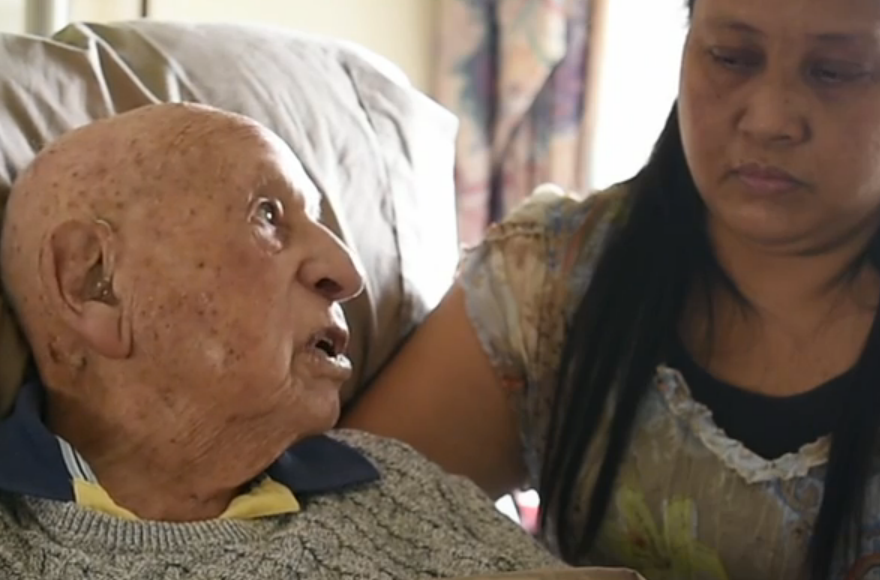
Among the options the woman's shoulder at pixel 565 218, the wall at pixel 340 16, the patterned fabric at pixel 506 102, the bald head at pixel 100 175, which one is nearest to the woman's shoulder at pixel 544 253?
the woman's shoulder at pixel 565 218

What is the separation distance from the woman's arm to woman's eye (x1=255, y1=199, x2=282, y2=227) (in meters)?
0.31

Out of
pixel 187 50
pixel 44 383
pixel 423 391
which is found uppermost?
pixel 187 50

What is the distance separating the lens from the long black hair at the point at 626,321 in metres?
1.30

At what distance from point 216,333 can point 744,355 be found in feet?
1.73

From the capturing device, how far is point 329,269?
1091 mm

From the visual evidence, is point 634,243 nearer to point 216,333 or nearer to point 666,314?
point 666,314

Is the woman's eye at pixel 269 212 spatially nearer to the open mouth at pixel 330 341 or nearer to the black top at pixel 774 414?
the open mouth at pixel 330 341

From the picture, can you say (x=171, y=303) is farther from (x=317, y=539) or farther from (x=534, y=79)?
(x=534, y=79)

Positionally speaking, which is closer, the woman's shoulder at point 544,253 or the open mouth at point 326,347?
the open mouth at point 326,347

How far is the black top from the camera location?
1221 millimetres

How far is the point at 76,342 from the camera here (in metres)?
1.04

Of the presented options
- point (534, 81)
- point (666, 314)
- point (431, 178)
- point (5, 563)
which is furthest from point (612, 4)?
point (5, 563)

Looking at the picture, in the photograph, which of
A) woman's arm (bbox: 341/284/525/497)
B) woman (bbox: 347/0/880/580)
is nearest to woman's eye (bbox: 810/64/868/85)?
woman (bbox: 347/0/880/580)

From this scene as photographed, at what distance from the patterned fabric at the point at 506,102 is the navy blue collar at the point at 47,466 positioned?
1.32 meters
